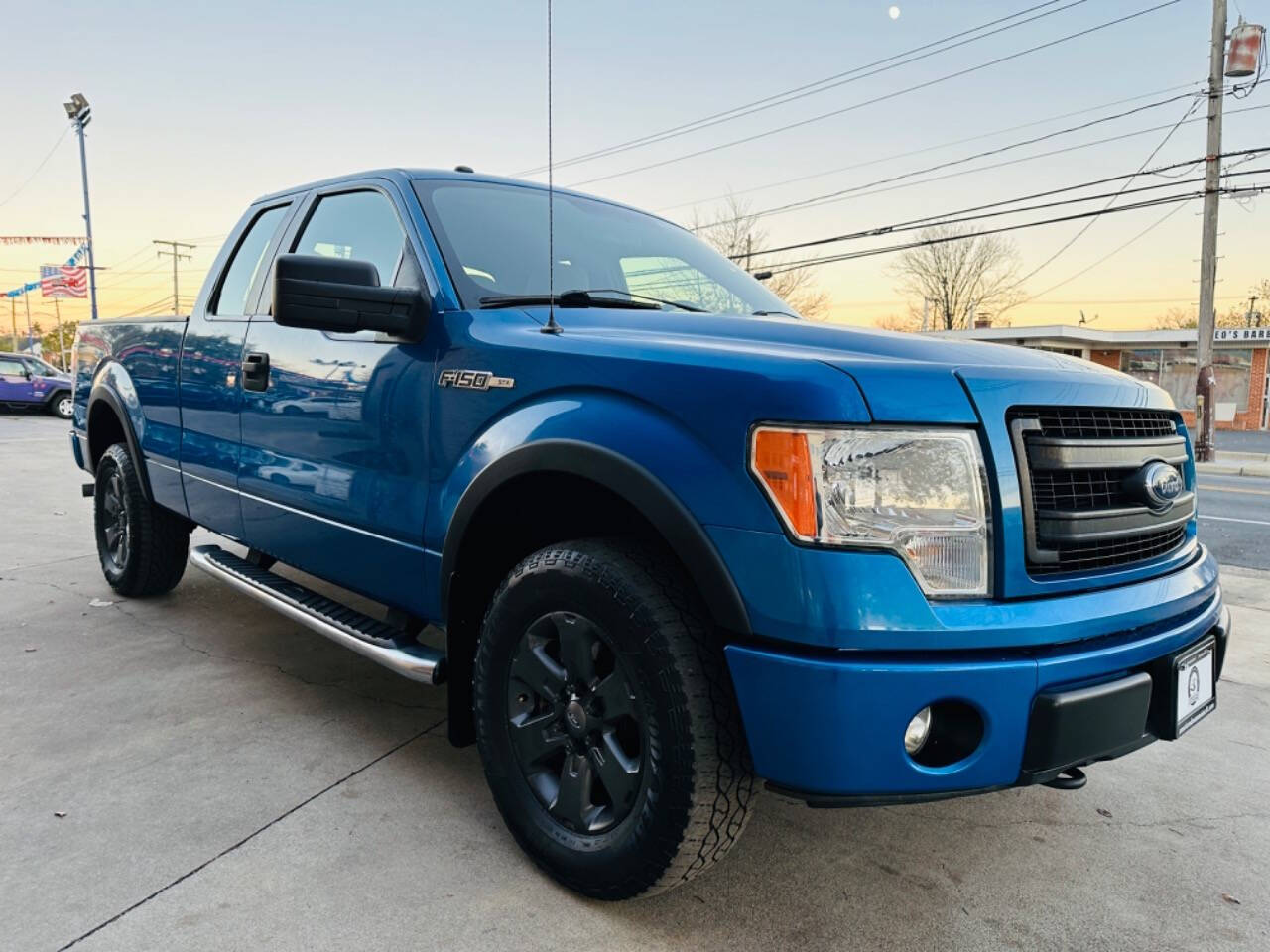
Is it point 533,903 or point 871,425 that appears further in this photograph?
point 533,903

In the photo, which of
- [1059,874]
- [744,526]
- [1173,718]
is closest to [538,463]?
[744,526]

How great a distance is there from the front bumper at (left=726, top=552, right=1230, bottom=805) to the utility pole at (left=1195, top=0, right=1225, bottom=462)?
1887 centimetres

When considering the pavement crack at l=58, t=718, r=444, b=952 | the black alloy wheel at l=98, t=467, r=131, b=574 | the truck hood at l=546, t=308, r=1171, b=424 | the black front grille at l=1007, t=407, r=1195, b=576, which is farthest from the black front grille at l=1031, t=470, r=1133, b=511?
the black alloy wheel at l=98, t=467, r=131, b=574

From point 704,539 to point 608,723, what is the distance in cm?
53

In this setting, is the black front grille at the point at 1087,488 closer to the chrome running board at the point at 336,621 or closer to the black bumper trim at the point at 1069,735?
the black bumper trim at the point at 1069,735

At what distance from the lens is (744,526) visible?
1652mm

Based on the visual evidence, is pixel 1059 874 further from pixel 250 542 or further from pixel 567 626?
pixel 250 542

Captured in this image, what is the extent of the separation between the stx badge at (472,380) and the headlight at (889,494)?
31.0 inches

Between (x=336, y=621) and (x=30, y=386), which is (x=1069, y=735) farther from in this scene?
(x=30, y=386)

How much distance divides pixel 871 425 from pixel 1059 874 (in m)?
1.40

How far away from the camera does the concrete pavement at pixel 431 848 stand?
1.93m

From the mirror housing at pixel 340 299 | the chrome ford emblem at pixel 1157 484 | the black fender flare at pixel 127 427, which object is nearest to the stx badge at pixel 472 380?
the mirror housing at pixel 340 299

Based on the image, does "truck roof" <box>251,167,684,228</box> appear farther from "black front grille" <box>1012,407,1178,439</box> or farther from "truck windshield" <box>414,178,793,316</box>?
"black front grille" <box>1012,407,1178,439</box>

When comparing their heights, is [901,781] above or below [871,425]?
below
